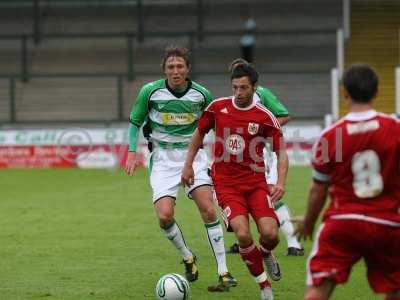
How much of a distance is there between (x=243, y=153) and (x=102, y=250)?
11.7ft

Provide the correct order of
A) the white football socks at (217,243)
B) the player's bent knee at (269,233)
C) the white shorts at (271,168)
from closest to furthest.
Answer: the player's bent knee at (269,233)
the white football socks at (217,243)
the white shorts at (271,168)

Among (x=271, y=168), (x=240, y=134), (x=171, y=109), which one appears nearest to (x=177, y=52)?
(x=171, y=109)

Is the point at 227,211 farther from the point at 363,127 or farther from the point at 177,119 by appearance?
the point at 363,127

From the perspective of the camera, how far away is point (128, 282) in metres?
9.23

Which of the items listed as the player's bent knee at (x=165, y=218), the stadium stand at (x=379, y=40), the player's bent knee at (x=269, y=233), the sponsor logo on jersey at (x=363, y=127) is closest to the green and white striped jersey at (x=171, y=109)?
the player's bent knee at (x=165, y=218)

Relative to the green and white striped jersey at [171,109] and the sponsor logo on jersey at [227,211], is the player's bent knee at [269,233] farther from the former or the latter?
the green and white striped jersey at [171,109]

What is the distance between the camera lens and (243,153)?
8.53 m

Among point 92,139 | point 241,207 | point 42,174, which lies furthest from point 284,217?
point 92,139

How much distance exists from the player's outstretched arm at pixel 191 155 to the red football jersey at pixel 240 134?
7 centimetres

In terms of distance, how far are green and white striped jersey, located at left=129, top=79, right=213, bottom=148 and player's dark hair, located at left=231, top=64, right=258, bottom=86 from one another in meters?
1.16

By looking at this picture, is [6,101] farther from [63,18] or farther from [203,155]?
[203,155]

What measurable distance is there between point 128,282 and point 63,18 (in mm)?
29947

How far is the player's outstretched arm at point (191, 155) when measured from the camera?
27.7ft

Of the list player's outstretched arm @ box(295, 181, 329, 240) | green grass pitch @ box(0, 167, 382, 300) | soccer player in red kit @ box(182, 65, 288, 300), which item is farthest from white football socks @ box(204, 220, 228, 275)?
player's outstretched arm @ box(295, 181, 329, 240)
